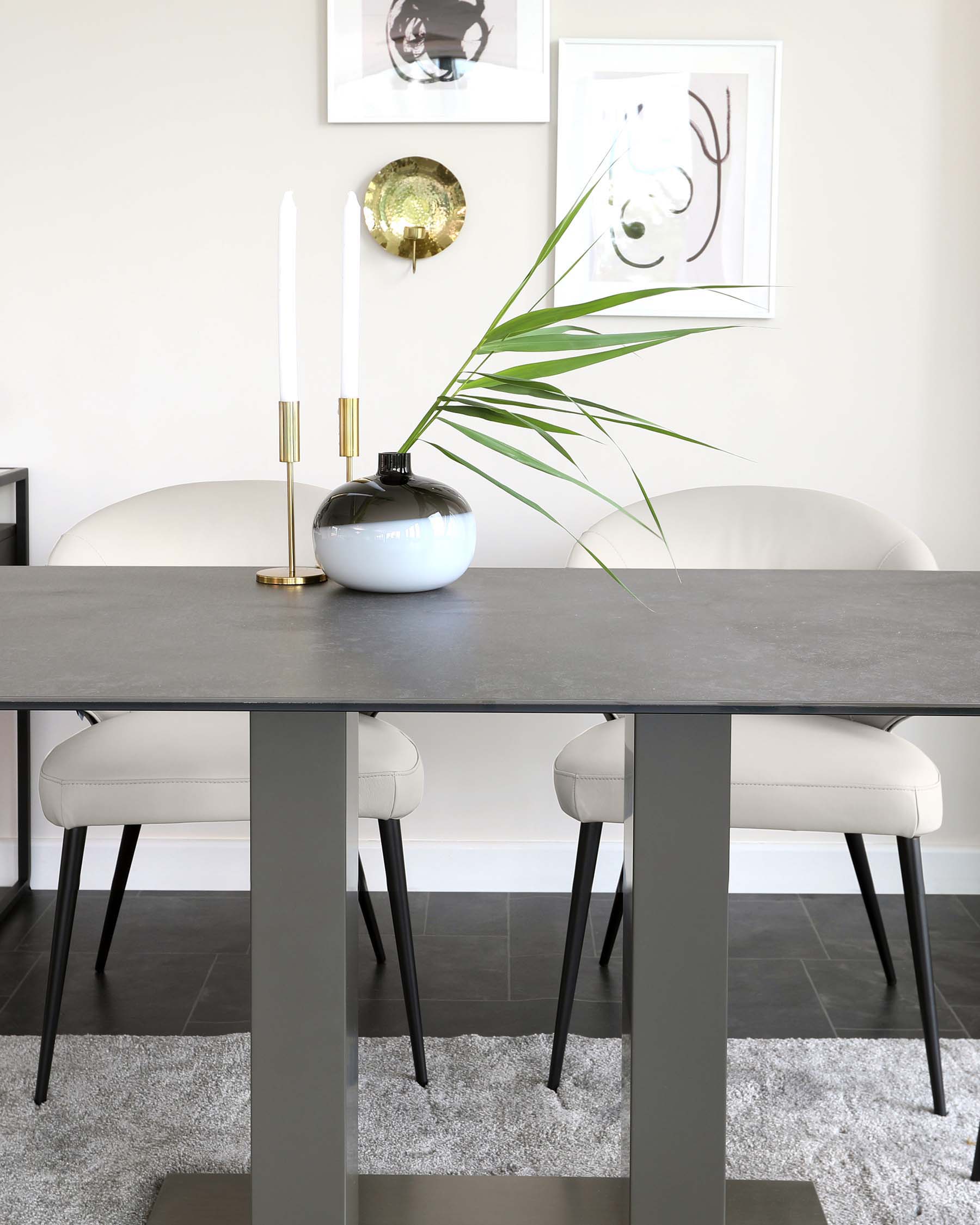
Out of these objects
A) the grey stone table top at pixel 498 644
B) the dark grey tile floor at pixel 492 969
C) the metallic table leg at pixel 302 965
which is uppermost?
the grey stone table top at pixel 498 644

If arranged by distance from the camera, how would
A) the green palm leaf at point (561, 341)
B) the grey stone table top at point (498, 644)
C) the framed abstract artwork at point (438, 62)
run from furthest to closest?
the framed abstract artwork at point (438, 62), the green palm leaf at point (561, 341), the grey stone table top at point (498, 644)

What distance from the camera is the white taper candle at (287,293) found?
4.63 ft

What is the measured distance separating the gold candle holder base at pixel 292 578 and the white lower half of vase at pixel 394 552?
0.25ft

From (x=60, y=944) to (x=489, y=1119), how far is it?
2.24ft

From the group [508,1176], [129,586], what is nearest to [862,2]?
[129,586]

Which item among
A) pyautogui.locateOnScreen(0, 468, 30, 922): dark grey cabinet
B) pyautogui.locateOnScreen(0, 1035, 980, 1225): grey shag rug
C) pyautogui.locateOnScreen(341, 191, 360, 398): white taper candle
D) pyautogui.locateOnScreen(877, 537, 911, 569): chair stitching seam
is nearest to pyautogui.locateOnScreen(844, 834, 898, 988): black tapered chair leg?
pyautogui.locateOnScreen(0, 1035, 980, 1225): grey shag rug

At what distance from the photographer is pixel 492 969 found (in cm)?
226

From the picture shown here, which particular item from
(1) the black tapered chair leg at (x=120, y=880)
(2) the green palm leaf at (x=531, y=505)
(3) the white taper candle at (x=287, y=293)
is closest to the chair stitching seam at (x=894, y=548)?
(2) the green palm leaf at (x=531, y=505)

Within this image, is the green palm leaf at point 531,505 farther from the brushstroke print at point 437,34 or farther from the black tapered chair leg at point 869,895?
the brushstroke print at point 437,34

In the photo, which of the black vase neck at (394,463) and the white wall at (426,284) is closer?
the black vase neck at (394,463)

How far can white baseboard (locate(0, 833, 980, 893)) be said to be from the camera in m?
2.63

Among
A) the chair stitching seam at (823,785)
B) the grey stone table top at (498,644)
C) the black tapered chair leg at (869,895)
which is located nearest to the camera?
the grey stone table top at (498,644)

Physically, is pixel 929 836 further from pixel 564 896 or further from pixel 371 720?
pixel 371 720

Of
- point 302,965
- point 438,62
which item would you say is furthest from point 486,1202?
point 438,62
